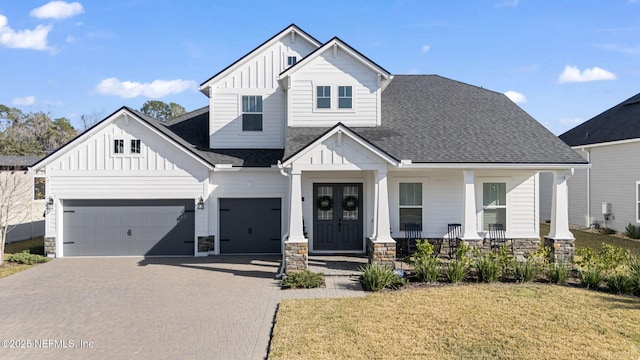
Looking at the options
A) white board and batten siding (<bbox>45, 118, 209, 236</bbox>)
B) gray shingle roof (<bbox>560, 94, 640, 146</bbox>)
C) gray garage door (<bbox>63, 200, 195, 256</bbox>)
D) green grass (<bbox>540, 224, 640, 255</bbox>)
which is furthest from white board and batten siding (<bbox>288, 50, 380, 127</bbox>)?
gray shingle roof (<bbox>560, 94, 640, 146</bbox>)

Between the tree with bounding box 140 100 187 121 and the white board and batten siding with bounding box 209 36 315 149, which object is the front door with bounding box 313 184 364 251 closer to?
the white board and batten siding with bounding box 209 36 315 149

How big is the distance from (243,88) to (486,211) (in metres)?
9.97

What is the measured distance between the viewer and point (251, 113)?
15.5m

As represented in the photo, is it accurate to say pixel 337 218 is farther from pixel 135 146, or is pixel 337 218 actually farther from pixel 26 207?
pixel 26 207

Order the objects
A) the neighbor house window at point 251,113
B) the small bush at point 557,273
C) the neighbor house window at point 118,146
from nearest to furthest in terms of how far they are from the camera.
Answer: the small bush at point 557,273
the neighbor house window at point 118,146
the neighbor house window at point 251,113

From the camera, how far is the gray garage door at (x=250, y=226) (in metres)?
14.9

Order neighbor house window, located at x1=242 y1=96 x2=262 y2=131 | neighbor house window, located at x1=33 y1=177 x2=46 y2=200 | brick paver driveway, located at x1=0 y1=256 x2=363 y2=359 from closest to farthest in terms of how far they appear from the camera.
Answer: brick paver driveway, located at x1=0 y1=256 x2=363 y2=359 → neighbor house window, located at x1=242 y1=96 x2=262 y2=131 → neighbor house window, located at x1=33 y1=177 x2=46 y2=200

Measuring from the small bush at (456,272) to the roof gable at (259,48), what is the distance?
32.3 feet

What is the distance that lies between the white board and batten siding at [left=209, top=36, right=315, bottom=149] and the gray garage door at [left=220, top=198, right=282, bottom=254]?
2278 millimetres

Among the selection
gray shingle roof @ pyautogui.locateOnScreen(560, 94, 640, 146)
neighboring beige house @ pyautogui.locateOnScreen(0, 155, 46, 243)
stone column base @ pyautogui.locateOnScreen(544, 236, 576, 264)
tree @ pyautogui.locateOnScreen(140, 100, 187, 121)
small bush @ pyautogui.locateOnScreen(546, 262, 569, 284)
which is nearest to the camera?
small bush @ pyautogui.locateOnScreen(546, 262, 569, 284)

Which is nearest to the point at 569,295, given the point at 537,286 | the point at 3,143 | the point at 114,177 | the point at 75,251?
the point at 537,286

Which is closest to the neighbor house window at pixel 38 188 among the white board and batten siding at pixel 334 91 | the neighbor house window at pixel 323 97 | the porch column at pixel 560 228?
the white board and batten siding at pixel 334 91

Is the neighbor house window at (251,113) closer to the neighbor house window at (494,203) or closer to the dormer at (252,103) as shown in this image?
the dormer at (252,103)

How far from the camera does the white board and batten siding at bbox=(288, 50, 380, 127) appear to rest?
1413cm
